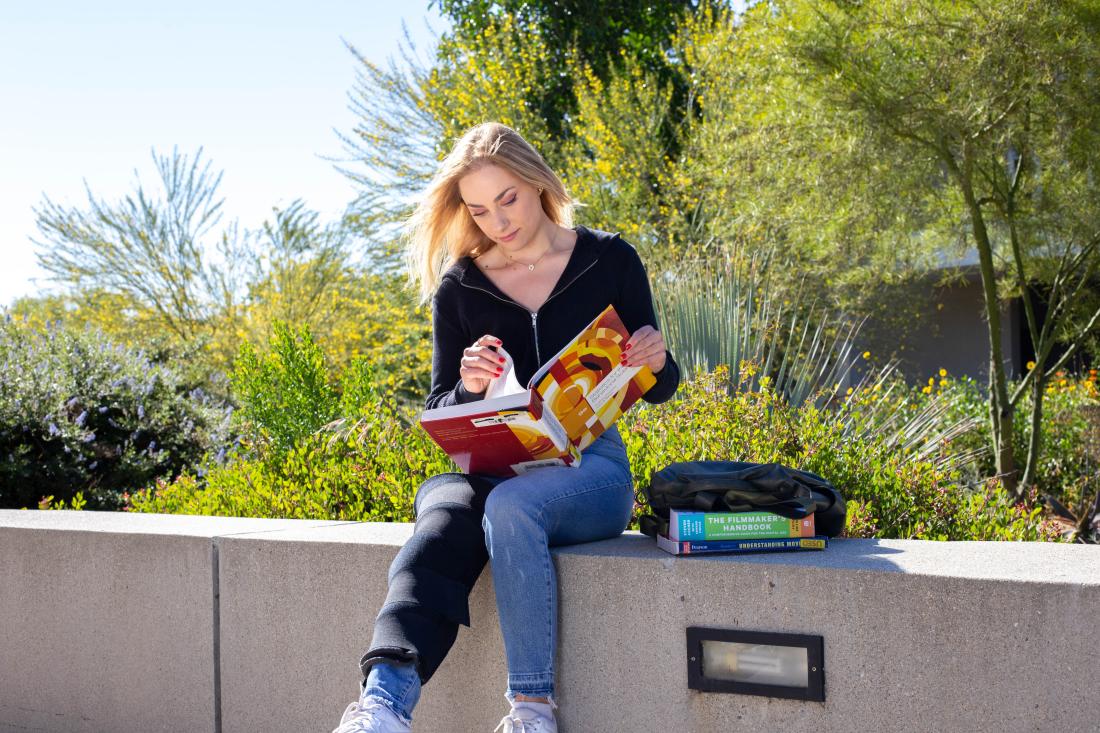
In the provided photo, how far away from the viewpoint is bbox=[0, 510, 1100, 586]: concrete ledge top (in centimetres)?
225

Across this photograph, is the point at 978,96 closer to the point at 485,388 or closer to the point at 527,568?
the point at 485,388

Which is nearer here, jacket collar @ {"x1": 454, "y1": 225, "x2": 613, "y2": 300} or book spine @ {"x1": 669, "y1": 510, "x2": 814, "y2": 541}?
book spine @ {"x1": 669, "y1": 510, "x2": 814, "y2": 541}

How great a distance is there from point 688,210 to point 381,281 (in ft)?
16.7

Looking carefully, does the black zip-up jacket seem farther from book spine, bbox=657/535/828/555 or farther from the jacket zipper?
book spine, bbox=657/535/828/555

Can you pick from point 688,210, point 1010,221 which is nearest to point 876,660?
point 1010,221

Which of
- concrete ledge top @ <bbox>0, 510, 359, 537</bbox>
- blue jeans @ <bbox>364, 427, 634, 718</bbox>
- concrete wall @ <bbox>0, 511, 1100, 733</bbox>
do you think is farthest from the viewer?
concrete ledge top @ <bbox>0, 510, 359, 537</bbox>

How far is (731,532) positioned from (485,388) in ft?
2.53

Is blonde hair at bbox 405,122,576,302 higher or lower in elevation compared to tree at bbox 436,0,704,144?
lower

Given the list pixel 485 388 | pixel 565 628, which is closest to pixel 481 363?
pixel 485 388

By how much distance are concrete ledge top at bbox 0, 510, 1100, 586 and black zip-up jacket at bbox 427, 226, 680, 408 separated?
18.2 inches

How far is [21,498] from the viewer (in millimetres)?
5441

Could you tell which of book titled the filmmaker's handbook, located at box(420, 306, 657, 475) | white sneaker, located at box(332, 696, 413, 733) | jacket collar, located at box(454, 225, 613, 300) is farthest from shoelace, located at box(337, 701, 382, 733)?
jacket collar, located at box(454, 225, 613, 300)

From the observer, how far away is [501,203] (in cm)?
311

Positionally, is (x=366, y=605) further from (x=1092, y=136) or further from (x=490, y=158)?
(x=1092, y=136)
